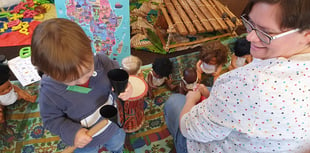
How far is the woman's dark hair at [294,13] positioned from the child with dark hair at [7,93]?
1.35 metres

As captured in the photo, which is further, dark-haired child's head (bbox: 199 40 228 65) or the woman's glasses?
dark-haired child's head (bbox: 199 40 228 65)

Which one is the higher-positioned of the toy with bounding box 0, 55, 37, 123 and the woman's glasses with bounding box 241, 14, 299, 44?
the woman's glasses with bounding box 241, 14, 299, 44

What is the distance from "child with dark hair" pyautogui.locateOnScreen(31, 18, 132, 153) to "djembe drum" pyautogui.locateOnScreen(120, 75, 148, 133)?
18cm

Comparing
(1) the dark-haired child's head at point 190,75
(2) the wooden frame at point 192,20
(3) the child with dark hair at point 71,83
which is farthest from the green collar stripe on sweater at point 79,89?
(2) the wooden frame at point 192,20

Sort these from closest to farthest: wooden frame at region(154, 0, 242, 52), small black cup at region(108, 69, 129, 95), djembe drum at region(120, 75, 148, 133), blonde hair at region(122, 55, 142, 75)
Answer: small black cup at region(108, 69, 129, 95)
djembe drum at region(120, 75, 148, 133)
blonde hair at region(122, 55, 142, 75)
wooden frame at region(154, 0, 242, 52)

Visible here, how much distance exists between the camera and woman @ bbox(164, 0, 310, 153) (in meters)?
0.64

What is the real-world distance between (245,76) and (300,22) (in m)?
0.19

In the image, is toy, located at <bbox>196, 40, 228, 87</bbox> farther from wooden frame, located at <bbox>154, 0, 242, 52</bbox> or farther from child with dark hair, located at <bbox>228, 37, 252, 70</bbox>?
wooden frame, located at <bbox>154, 0, 242, 52</bbox>

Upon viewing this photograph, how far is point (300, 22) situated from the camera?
2.00ft

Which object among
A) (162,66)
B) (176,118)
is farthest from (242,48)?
(176,118)

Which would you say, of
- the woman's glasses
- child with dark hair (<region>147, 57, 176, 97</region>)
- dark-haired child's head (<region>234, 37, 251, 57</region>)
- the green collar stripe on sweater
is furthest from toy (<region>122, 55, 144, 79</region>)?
the woman's glasses

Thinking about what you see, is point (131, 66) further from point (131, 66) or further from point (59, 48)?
point (59, 48)

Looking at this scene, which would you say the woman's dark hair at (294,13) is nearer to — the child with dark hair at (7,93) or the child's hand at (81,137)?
the child's hand at (81,137)

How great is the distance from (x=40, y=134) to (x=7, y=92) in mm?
316
